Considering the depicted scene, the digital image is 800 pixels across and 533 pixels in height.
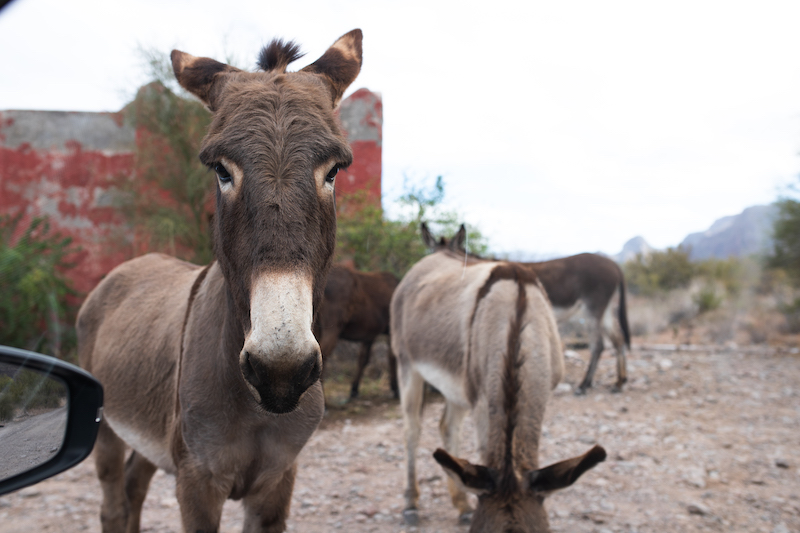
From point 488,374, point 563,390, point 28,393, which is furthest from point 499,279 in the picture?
point 563,390

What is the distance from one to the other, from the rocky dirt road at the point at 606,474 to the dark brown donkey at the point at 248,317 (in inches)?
78.3

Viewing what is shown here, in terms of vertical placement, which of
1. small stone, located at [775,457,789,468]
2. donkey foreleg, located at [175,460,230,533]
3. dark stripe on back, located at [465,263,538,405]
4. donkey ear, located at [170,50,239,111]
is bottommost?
small stone, located at [775,457,789,468]

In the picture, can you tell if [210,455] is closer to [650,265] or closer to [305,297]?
[305,297]

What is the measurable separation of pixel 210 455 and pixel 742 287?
1984 centimetres

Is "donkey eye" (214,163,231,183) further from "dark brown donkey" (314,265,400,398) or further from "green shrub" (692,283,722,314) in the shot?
"green shrub" (692,283,722,314)

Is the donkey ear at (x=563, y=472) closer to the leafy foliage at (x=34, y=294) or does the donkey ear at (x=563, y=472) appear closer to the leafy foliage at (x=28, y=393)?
the leafy foliage at (x=28, y=393)

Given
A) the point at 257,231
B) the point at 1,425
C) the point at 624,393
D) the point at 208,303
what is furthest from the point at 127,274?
the point at 624,393

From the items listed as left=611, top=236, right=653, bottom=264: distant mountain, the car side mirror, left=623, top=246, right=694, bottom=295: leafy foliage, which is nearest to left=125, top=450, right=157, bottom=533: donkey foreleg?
the car side mirror

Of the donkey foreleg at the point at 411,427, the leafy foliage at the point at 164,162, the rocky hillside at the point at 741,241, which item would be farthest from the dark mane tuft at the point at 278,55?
the rocky hillside at the point at 741,241

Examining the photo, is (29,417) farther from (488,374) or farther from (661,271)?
(661,271)

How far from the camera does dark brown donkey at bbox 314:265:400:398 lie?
23.5ft

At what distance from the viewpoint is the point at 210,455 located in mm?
1723

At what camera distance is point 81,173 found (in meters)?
9.73

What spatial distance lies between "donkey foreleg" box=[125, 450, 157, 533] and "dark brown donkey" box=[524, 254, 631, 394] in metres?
6.81
